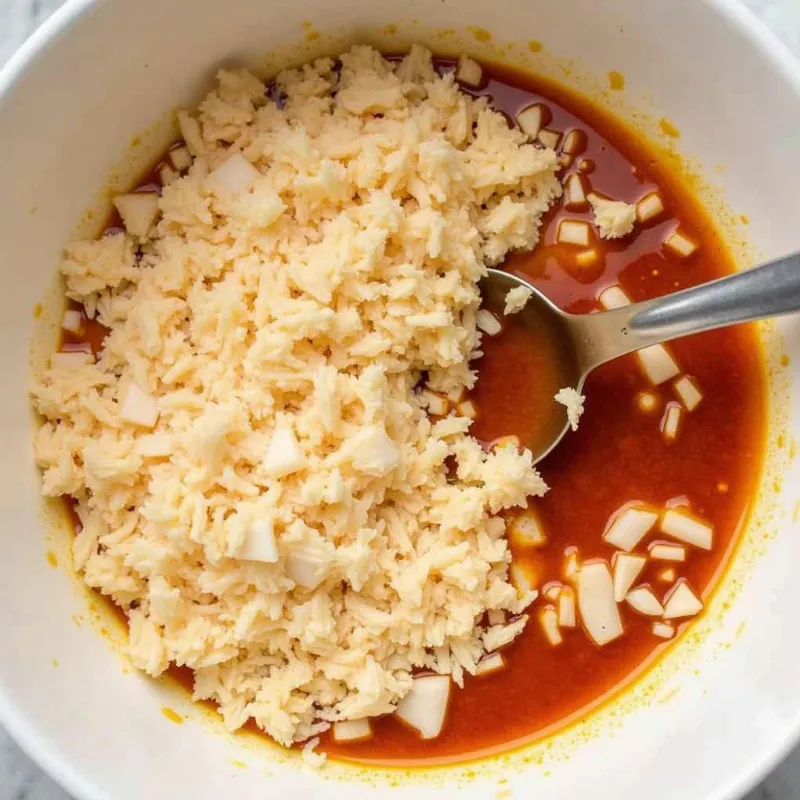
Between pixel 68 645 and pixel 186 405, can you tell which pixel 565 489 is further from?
pixel 68 645

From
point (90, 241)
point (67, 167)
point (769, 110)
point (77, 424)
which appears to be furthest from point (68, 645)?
point (769, 110)

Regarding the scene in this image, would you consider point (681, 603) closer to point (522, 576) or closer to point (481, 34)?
point (522, 576)

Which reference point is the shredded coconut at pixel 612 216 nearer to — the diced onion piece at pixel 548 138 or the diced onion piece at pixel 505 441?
the diced onion piece at pixel 548 138

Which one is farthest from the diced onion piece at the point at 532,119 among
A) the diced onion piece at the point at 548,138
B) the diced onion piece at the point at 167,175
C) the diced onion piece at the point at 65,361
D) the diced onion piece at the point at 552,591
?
the diced onion piece at the point at 65,361

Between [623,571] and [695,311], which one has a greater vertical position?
[695,311]

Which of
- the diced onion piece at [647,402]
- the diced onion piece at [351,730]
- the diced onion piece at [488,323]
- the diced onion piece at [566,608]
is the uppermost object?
the diced onion piece at [488,323]

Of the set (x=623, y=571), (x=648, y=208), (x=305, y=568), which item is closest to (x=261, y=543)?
(x=305, y=568)
